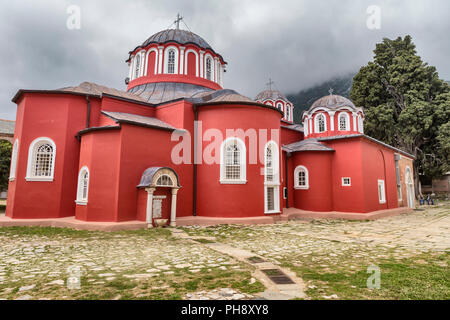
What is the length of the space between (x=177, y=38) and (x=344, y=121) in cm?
1477

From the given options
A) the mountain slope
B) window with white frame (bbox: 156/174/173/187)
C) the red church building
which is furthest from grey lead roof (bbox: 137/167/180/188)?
the mountain slope

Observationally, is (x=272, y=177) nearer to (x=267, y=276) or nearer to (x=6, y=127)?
(x=267, y=276)

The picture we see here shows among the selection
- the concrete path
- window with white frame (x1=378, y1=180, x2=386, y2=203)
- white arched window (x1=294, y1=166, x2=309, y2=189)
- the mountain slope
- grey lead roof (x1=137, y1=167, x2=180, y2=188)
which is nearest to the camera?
the concrete path

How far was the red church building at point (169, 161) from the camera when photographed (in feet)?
37.3

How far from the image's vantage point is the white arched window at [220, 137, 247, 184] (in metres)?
13.2

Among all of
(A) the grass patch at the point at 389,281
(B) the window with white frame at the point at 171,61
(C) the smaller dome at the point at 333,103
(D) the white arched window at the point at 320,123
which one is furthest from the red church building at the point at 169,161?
(A) the grass patch at the point at 389,281

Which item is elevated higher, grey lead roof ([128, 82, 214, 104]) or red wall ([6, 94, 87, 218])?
grey lead roof ([128, 82, 214, 104])

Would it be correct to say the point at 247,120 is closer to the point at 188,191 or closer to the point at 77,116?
the point at 188,191

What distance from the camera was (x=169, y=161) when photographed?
506 inches

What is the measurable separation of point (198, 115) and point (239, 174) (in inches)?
156

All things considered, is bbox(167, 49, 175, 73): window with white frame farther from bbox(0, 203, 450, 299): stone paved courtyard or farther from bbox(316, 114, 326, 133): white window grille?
bbox(0, 203, 450, 299): stone paved courtyard

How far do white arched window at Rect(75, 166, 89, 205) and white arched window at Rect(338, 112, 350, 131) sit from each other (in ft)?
61.9

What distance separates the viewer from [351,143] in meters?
16.5
